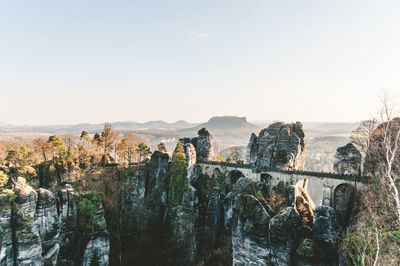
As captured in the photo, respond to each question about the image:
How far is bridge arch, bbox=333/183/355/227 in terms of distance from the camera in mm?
30631

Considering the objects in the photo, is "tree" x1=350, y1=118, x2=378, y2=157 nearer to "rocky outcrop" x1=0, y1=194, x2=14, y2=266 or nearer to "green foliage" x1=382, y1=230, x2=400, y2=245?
"green foliage" x1=382, y1=230, x2=400, y2=245

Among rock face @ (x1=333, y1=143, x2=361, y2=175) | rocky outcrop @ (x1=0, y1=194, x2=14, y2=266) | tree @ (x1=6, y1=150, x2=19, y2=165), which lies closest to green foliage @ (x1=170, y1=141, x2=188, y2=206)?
rocky outcrop @ (x1=0, y1=194, x2=14, y2=266)

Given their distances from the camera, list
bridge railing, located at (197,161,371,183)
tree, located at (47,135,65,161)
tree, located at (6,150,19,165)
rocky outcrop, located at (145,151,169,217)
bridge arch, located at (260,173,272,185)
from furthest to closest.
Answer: tree, located at (47,135,65,161), rocky outcrop, located at (145,151,169,217), tree, located at (6,150,19,165), bridge arch, located at (260,173,272,185), bridge railing, located at (197,161,371,183)

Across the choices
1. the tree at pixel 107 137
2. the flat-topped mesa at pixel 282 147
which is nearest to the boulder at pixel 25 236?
the tree at pixel 107 137

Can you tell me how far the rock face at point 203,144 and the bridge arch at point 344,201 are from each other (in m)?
28.1

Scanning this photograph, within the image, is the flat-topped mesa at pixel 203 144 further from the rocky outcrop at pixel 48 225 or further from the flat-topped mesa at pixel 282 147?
the rocky outcrop at pixel 48 225

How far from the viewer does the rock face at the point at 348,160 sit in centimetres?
3412

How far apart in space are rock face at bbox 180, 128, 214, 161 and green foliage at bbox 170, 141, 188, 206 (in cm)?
969

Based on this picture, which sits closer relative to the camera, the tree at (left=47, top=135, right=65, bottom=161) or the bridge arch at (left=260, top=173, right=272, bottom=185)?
the bridge arch at (left=260, top=173, right=272, bottom=185)

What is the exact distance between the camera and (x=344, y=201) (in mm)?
32438

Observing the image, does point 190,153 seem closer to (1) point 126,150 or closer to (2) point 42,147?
(1) point 126,150

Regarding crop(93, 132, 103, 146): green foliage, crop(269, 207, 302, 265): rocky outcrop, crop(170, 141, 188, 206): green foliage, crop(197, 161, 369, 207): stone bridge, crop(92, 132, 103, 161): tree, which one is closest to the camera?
crop(269, 207, 302, 265): rocky outcrop

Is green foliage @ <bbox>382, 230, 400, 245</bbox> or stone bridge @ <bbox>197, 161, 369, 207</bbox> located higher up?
green foliage @ <bbox>382, 230, 400, 245</bbox>

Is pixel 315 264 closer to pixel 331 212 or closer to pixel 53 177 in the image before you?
pixel 331 212
